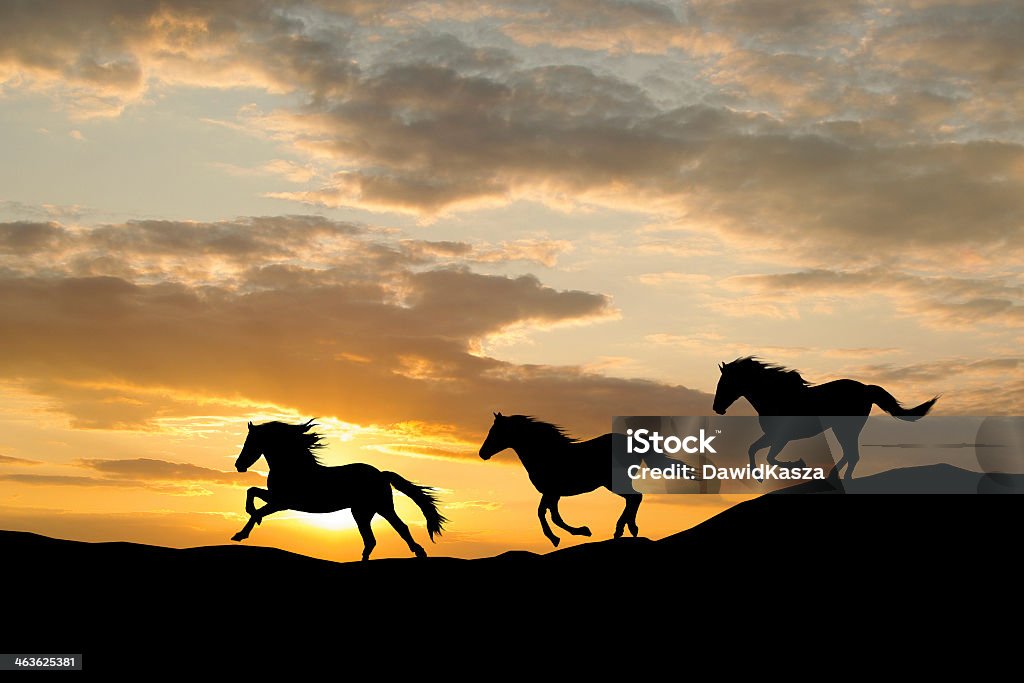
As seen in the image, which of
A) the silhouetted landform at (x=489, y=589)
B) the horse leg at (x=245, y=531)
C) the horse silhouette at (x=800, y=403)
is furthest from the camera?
the horse silhouette at (x=800, y=403)

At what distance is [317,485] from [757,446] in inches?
329

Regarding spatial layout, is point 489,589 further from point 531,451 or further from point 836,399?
point 836,399

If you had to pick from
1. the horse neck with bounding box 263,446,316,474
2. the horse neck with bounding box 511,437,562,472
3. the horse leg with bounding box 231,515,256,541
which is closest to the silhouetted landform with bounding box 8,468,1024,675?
the horse leg with bounding box 231,515,256,541

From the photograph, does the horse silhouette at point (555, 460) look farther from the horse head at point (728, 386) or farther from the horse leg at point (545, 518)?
the horse head at point (728, 386)

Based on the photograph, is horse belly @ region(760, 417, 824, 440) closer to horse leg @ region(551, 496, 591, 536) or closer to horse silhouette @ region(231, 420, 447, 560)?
horse leg @ region(551, 496, 591, 536)

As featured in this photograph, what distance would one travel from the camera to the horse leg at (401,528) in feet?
60.2

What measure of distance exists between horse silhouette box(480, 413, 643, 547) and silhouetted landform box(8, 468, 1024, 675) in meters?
1.41

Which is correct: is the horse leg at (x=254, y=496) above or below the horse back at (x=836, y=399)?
below

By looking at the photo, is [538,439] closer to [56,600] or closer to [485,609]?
[485,609]

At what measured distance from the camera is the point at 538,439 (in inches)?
781

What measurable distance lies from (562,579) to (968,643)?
6.06m

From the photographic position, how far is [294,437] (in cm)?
1953

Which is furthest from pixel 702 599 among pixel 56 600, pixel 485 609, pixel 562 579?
pixel 56 600

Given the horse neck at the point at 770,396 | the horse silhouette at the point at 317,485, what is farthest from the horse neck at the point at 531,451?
the horse neck at the point at 770,396
